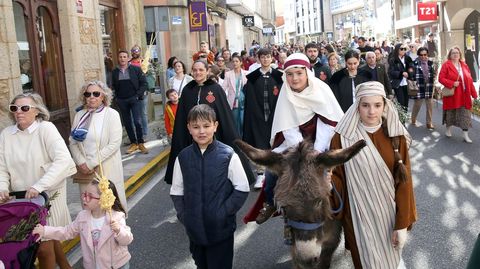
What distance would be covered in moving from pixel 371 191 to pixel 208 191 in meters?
1.12

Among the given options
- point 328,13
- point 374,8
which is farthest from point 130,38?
point 328,13

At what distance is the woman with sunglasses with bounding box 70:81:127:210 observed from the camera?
535 centimetres

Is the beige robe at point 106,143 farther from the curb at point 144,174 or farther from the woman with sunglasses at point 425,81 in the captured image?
the woman with sunglasses at point 425,81

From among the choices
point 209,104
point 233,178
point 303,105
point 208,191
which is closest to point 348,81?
point 209,104

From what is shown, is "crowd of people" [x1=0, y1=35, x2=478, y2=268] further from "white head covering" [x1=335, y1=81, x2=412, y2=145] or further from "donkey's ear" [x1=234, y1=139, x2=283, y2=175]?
"donkey's ear" [x1=234, y1=139, x2=283, y2=175]

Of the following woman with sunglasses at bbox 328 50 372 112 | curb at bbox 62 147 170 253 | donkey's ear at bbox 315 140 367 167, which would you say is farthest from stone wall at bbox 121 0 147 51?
donkey's ear at bbox 315 140 367 167

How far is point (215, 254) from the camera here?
12.5 feet

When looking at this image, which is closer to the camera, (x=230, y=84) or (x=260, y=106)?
(x=260, y=106)

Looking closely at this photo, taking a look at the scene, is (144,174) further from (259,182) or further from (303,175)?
(303,175)

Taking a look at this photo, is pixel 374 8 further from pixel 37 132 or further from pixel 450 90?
pixel 37 132

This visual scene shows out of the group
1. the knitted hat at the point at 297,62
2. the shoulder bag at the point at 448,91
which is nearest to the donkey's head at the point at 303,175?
the knitted hat at the point at 297,62

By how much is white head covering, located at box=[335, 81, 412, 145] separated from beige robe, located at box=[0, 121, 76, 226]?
2428mm

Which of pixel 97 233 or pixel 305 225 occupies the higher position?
pixel 305 225

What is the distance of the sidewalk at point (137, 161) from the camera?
7.23 m
